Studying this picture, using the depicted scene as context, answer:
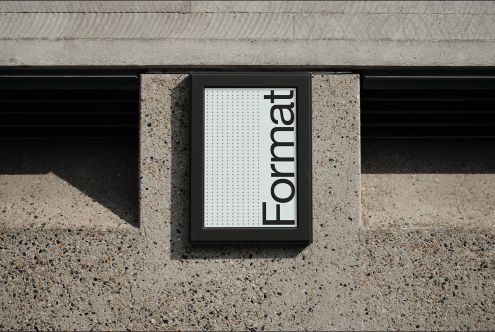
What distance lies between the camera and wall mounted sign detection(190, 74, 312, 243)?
2994mm

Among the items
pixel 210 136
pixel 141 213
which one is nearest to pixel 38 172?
pixel 141 213

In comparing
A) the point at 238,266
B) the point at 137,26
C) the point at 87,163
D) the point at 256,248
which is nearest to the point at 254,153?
the point at 256,248

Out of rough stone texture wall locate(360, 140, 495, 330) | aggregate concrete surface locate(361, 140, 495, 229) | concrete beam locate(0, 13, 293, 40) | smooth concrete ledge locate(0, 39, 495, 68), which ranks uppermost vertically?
concrete beam locate(0, 13, 293, 40)

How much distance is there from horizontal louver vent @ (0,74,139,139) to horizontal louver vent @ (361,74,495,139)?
249 centimetres

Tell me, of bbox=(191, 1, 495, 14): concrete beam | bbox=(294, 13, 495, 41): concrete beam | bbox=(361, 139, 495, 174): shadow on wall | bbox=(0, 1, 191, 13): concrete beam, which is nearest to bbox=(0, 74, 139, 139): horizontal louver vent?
bbox=(0, 1, 191, 13): concrete beam

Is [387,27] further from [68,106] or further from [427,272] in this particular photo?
[68,106]

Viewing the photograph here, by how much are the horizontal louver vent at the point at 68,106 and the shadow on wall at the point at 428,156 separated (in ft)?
9.05

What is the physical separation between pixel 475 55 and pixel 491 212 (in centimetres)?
172

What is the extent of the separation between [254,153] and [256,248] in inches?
36.0

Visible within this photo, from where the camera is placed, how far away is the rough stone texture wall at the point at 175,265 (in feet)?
9.84

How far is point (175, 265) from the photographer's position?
302 cm

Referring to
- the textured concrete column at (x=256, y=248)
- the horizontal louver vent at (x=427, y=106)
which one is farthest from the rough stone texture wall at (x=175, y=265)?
the horizontal louver vent at (x=427, y=106)

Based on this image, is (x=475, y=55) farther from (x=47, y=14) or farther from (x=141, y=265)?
(x=47, y=14)

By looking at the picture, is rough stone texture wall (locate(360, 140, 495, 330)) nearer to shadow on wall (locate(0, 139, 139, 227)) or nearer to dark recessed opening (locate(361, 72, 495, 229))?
dark recessed opening (locate(361, 72, 495, 229))
